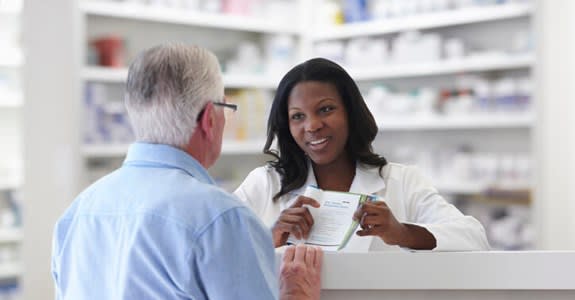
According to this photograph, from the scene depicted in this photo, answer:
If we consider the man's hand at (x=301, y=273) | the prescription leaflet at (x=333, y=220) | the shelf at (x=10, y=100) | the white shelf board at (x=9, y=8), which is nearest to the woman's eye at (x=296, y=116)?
the prescription leaflet at (x=333, y=220)

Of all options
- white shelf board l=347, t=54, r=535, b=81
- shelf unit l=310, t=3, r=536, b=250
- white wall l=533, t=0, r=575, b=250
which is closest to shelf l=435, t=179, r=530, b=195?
shelf unit l=310, t=3, r=536, b=250

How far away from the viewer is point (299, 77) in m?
1.81

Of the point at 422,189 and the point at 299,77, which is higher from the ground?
the point at 299,77

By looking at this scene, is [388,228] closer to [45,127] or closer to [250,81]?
[45,127]

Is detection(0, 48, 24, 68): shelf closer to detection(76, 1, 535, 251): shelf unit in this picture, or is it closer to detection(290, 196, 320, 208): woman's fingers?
detection(76, 1, 535, 251): shelf unit

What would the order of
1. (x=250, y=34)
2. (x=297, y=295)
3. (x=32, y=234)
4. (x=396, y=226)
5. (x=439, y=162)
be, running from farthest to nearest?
(x=250, y=34) < (x=439, y=162) < (x=32, y=234) < (x=396, y=226) < (x=297, y=295)

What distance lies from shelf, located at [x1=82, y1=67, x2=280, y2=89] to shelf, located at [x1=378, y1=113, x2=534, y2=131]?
840 millimetres

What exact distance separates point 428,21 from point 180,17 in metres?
1.55

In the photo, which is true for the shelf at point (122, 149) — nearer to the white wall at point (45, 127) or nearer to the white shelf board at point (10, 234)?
the white wall at point (45, 127)

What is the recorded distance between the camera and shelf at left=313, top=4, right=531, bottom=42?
4242 mm

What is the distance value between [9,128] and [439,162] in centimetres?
270

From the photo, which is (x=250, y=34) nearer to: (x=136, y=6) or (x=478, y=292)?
(x=136, y=6)

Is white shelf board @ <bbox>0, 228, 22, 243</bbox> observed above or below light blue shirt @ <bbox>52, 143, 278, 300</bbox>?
below

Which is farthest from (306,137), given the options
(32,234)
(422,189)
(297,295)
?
(32,234)
